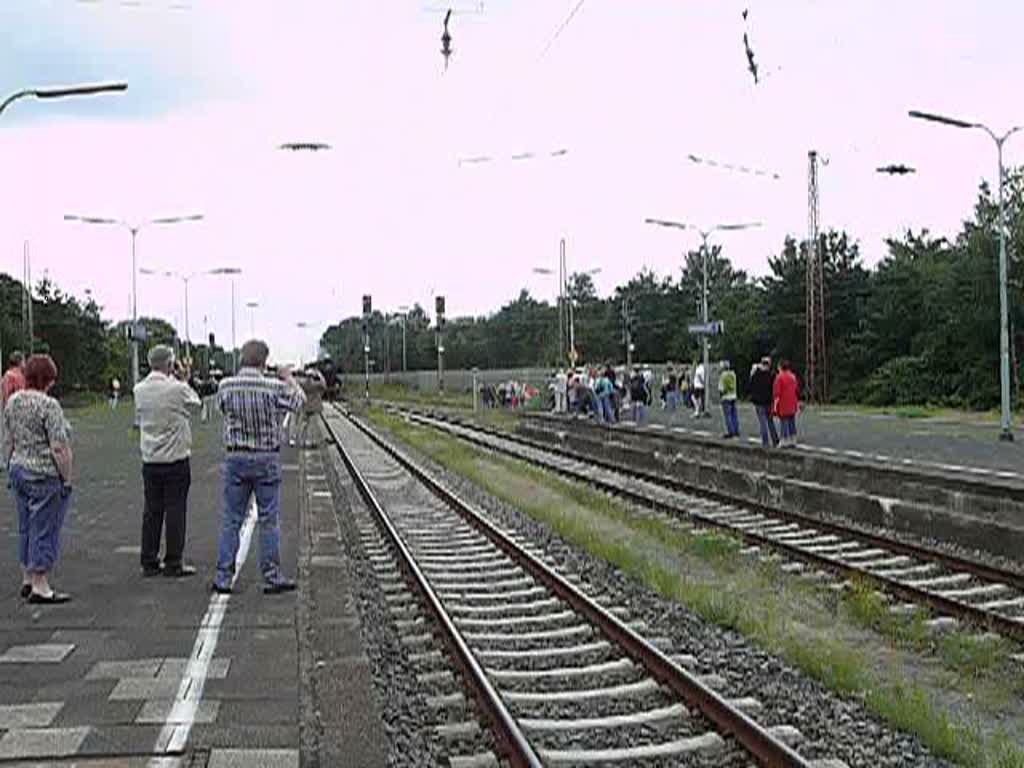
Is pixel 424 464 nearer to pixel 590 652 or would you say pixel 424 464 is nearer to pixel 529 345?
pixel 590 652

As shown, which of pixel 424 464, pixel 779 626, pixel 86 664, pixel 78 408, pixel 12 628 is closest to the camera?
pixel 86 664

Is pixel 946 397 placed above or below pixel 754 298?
below

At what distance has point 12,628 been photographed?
1009cm

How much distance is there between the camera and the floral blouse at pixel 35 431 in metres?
10.9

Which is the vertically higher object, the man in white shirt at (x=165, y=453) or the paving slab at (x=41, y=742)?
the man in white shirt at (x=165, y=453)

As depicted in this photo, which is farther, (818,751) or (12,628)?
(12,628)

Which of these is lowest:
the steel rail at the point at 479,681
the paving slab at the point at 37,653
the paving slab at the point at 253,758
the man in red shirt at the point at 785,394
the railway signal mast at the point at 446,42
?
the steel rail at the point at 479,681

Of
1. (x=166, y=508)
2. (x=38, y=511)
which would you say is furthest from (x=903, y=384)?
(x=38, y=511)

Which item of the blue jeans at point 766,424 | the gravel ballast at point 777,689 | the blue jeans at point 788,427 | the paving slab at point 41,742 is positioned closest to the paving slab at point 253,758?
the paving slab at point 41,742

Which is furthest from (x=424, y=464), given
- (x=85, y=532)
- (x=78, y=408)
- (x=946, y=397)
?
(x=78, y=408)

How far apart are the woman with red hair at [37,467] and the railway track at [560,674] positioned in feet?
9.25

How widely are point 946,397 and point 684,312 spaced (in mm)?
60977

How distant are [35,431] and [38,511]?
59cm

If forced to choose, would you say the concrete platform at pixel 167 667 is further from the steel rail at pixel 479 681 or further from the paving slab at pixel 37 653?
the steel rail at pixel 479 681
